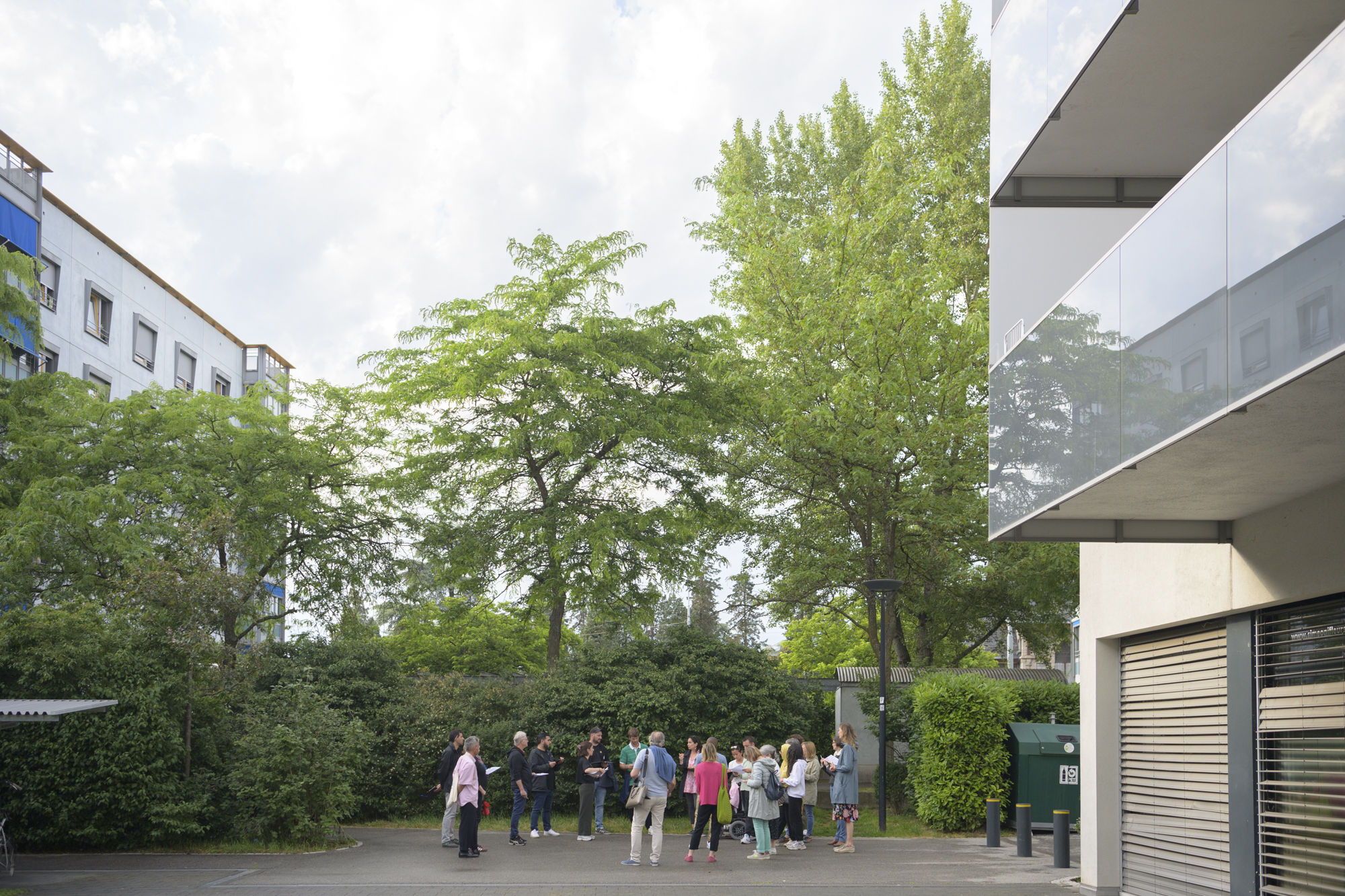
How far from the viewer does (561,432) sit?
926 inches

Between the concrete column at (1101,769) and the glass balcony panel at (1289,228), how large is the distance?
711 cm

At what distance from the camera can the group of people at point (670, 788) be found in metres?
14.7

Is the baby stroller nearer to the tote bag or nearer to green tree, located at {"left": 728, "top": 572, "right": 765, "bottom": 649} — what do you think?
the tote bag

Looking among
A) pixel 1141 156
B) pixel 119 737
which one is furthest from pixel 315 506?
pixel 1141 156

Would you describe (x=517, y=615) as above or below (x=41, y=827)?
above

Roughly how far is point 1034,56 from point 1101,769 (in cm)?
776

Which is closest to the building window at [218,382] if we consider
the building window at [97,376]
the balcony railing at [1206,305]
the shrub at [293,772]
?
the building window at [97,376]

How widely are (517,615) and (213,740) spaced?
970 cm

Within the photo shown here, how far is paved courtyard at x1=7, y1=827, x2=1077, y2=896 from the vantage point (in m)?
12.3

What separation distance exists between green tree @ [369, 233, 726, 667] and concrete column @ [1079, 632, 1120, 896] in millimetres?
11510

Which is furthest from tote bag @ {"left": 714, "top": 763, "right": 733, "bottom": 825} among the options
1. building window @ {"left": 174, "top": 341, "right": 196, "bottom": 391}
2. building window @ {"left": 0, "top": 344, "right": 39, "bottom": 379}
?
building window @ {"left": 174, "top": 341, "right": 196, "bottom": 391}

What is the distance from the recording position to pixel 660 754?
14.5 metres

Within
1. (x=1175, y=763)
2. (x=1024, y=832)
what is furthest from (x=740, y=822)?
(x=1175, y=763)

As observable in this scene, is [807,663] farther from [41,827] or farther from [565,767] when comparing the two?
[41,827]
